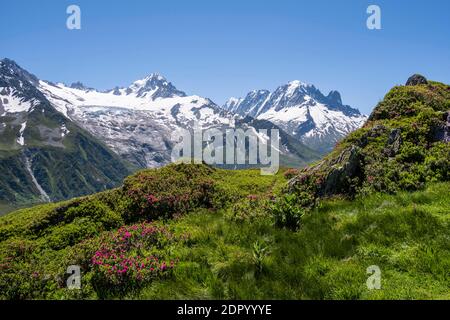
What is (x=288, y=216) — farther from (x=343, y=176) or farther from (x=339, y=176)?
(x=343, y=176)

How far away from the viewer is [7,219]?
647 inches

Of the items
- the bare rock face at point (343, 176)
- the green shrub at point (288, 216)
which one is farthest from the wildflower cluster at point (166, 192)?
the bare rock face at point (343, 176)

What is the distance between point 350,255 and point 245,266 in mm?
3090

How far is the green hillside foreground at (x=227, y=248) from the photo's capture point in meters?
9.15

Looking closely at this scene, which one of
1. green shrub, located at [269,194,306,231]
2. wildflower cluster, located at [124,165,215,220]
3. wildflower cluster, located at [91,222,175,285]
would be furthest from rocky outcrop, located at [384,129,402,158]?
wildflower cluster, located at [91,222,175,285]

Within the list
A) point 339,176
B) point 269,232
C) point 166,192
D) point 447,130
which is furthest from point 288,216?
point 447,130

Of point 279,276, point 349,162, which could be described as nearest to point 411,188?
point 349,162

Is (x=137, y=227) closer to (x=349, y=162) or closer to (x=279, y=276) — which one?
(x=279, y=276)

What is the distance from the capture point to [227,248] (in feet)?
37.8

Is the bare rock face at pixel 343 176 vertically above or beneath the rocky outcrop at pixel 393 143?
beneath

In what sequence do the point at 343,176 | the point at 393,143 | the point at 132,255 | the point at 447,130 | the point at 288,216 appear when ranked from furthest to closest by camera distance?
the point at 393,143, the point at 447,130, the point at 343,176, the point at 288,216, the point at 132,255

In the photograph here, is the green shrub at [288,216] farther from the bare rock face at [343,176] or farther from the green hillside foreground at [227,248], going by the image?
the bare rock face at [343,176]

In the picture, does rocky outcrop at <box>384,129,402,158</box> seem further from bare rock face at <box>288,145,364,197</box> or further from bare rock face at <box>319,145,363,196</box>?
Answer: bare rock face at <box>319,145,363,196</box>

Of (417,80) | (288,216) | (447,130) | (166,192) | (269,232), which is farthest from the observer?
(417,80)
